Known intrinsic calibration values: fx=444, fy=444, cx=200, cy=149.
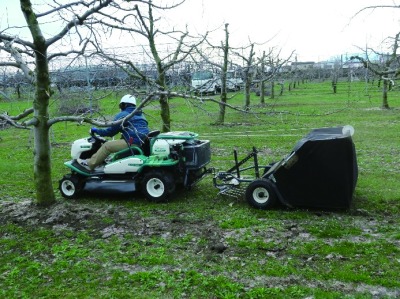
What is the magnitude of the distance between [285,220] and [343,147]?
1196 millimetres

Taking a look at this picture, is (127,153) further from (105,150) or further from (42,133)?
(42,133)

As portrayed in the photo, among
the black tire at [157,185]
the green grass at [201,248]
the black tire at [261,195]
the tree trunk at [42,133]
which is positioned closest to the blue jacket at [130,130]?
the black tire at [157,185]

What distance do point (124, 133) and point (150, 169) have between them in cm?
69

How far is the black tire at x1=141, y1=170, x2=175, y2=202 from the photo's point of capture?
6.73m

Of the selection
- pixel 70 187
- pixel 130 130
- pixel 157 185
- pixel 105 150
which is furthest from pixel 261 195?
pixel 70 187

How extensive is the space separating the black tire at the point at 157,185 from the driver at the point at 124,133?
57cm

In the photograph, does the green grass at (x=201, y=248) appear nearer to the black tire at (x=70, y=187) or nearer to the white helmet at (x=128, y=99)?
the black tire at (x=70, y=187)

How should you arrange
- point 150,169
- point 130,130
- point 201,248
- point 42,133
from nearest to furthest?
1. point 201,248
2. point 42,133
3. point 130,130
4. point 150,169

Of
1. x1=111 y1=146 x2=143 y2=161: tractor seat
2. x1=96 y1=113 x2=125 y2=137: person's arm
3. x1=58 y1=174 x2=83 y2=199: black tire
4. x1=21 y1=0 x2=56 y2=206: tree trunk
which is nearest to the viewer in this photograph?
x1=21 y1=0 x2=56 y2=206: tree trunk

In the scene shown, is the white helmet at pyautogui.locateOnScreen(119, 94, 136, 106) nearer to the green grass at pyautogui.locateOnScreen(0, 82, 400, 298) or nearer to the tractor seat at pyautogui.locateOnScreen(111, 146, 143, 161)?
the tractor seat at pyautogui.locateOnScreen(111, 146, 143, 161)

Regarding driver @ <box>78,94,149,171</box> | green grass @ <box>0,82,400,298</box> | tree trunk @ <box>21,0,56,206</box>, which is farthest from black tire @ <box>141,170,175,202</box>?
tree trunk @ <box>21,0,56,206</box>

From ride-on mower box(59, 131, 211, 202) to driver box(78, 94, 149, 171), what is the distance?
101 mm

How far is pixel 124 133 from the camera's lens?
686 cm

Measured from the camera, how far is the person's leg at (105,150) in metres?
7.01
